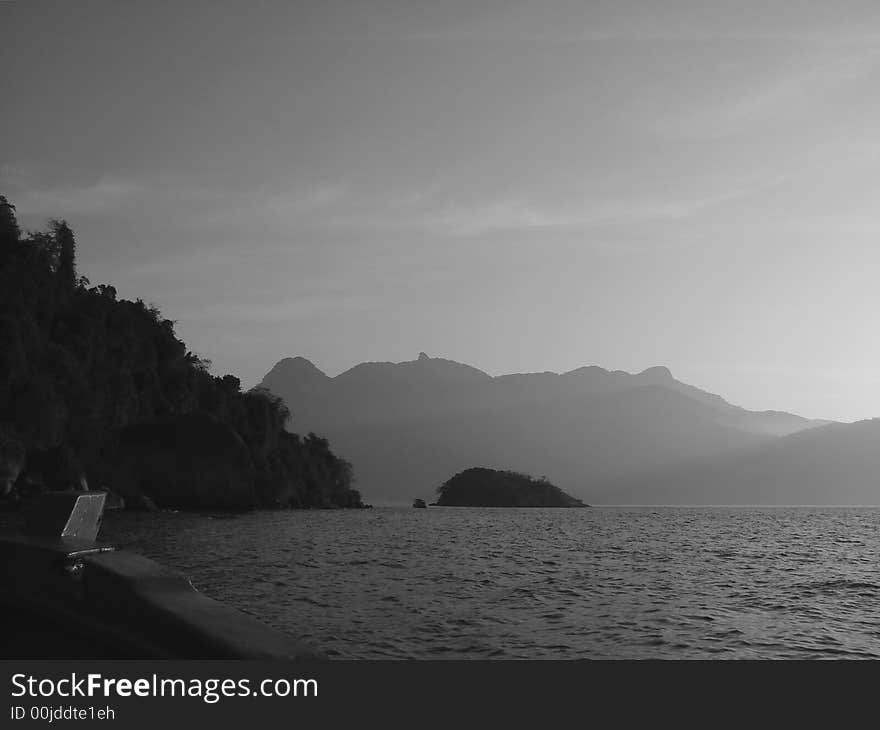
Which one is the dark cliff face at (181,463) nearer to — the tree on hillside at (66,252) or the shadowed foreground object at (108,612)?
the tree on hillside at (66,252)

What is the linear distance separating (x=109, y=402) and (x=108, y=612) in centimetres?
11753

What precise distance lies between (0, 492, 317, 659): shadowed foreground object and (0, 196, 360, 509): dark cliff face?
3287 inches

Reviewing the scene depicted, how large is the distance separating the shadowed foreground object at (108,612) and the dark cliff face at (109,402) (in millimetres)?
83489

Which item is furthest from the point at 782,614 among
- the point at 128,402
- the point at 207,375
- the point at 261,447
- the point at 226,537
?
the point at 207,375

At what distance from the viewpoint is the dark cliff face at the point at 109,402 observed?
90.8m

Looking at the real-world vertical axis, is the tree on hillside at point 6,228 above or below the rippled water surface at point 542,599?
above

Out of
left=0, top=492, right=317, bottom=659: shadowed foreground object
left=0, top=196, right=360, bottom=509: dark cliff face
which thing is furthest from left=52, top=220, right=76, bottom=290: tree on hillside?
left=0, top=492, right=317, bottom=659: shadowed foreground object

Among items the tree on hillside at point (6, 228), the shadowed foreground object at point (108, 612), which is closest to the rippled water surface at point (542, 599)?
the shadowed foreground object at point (108, 612)

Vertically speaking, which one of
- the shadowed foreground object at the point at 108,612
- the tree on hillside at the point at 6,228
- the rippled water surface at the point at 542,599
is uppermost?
the tree on hillside at the point at 6,228

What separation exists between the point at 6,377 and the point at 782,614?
299 ft

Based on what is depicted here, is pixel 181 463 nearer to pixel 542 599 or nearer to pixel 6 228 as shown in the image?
→ pixel 6 228

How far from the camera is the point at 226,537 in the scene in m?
59.2

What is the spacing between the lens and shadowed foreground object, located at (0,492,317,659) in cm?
815
